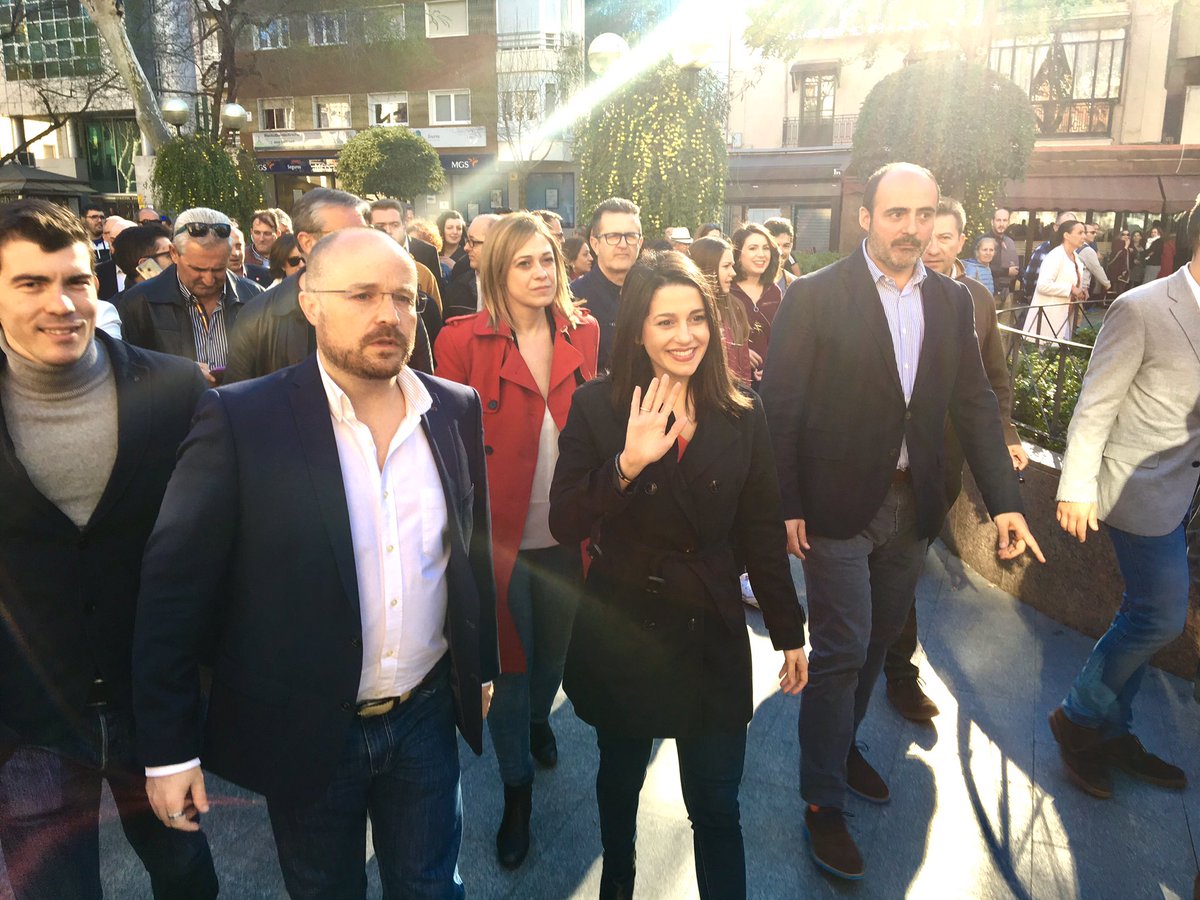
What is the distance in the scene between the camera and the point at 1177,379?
3.34 metres

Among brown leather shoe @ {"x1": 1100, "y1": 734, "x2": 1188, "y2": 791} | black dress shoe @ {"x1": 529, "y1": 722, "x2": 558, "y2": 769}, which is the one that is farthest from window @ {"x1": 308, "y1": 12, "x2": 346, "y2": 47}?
brown leather shoe @ {"x1": 1100, "y1": 734, "x2": 1188, "y2": 791}

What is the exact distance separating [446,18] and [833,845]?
37858mm

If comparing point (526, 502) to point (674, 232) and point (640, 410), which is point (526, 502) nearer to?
point (640, 410)

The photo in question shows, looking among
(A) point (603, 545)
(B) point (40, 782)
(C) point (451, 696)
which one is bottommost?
(B) point (40, 782)

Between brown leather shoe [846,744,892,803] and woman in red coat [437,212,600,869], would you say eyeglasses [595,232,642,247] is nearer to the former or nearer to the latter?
woman in red coat [437,212,600,869]

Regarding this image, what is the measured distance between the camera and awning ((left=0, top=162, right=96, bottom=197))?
20.2 meters

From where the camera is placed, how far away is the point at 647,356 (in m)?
2.61

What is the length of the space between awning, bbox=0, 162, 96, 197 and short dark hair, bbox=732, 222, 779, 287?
18.5m

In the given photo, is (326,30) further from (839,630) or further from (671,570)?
A: (671,570)

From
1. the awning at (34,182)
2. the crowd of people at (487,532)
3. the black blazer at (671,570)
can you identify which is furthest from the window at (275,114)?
the black blazer at (671,570)

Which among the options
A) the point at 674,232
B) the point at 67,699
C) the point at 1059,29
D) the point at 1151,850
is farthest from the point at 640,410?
the point at 1059,29

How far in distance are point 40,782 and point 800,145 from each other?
103 feet

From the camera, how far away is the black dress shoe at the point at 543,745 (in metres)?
3.79

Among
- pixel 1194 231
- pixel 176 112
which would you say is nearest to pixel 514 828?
pixel 1194 231
